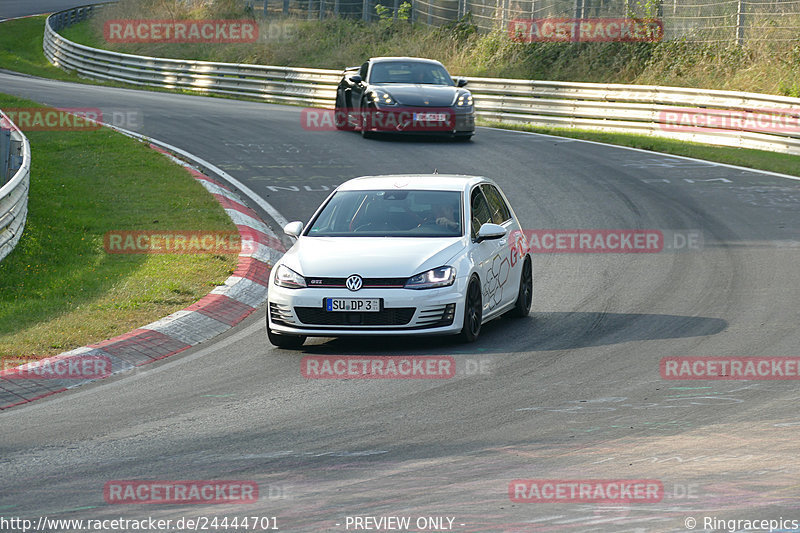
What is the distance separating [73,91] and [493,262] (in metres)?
24.7

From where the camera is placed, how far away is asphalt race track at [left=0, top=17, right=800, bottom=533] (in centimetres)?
606

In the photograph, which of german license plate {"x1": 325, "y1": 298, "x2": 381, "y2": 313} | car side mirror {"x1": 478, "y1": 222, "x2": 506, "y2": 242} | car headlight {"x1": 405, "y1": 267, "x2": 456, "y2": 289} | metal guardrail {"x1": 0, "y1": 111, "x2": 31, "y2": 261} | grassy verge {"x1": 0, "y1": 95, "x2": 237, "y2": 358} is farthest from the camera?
metal guardrail {"x1": 0, "y1": 111, "x2": 31, "y2": 261}

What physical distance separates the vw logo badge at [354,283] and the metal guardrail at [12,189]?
17.1 feet

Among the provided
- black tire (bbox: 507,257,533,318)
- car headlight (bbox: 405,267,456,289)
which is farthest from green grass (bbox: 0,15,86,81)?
car headlight (bbox: 405,267,456,289)

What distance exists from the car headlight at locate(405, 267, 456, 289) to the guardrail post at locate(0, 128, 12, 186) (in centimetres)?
869

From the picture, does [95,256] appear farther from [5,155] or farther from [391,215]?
[391,215]

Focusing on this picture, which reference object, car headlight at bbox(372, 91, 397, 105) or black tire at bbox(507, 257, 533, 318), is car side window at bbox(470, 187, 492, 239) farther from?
car headlight at bbox(372, 91, 397, 105)

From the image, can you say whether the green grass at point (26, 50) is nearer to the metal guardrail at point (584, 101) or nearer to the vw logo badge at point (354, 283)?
the metal guardrail at point (584, 101)

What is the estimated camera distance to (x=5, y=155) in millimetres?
16812

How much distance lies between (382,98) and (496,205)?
12.4 meters

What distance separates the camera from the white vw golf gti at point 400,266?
33.0 ft

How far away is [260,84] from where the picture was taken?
36094mm

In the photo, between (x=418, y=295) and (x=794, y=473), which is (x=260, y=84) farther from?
(x=794, y=473)

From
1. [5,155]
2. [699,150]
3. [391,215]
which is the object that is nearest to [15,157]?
[5,155]
